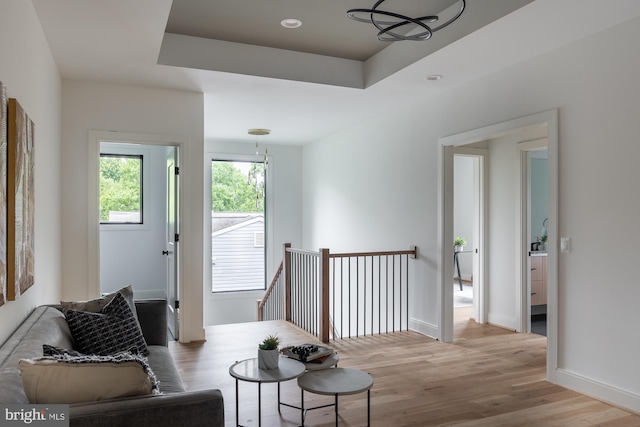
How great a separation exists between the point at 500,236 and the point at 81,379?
16.6 feet

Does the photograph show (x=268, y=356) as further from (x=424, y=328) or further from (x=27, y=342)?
(x=424, y=328)

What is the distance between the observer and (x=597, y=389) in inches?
132

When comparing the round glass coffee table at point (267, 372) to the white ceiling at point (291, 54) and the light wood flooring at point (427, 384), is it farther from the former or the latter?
the white ceiling at point (291, 54)

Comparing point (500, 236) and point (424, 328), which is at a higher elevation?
point (500, 236)

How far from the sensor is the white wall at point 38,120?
232cm

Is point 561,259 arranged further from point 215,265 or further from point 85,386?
point 215,265

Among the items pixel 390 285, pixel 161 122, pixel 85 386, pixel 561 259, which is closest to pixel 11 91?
pixel 85 386

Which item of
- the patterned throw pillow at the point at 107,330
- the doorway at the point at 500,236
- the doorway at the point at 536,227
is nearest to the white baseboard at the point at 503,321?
the doorway at the point at 500,236

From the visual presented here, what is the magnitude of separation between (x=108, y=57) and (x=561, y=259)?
3897 mm

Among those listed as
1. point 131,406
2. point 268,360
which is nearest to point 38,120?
point 268,360

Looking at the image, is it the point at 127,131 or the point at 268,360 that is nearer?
the point at 268,360

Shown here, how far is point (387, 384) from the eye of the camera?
3646 millimetres

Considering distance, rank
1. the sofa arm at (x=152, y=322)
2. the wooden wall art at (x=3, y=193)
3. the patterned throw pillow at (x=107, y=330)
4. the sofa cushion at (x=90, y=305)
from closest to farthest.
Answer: the wooden wall art at (x=3, y=193) → the patterned throw pillow at (x=107, y=330) → the sofa cushion at (x=90, y=305) → the sofa arm at (x=152, y=322)

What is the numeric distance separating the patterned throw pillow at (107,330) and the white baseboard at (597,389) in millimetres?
3017
